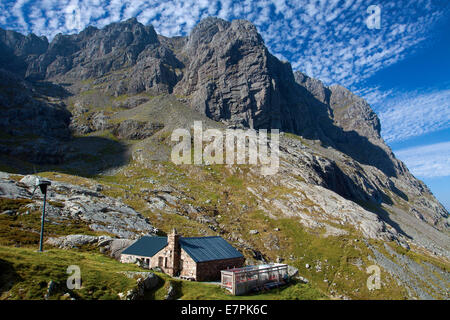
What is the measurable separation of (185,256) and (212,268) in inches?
150

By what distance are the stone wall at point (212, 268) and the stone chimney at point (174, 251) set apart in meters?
2.89

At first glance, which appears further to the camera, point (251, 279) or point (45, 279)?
point (251, 279)

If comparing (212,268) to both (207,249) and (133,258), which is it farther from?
(133,258)

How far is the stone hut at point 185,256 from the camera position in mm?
33031

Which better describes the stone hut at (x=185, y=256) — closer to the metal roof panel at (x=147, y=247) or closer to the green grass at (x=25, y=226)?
the metal roof panel at (x=147, y=247)

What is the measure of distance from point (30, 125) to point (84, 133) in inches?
1071

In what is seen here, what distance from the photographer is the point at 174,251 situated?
33.4 meters

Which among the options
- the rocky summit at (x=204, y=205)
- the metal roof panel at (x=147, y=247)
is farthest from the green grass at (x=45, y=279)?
the rocky summit at (x=204, y=205)

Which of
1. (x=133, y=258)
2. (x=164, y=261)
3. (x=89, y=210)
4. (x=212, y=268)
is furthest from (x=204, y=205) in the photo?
(x=164, y=261)

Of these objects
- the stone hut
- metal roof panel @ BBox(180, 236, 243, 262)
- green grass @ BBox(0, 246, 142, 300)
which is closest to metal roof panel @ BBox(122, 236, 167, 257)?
the stone hut

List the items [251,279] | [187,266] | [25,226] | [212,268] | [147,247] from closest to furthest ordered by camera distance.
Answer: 1. [251,279]
2. [187,266]
3. [212,268]
4. [147,247]
5. [25,226]

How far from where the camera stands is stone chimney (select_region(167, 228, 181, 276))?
3325 cm

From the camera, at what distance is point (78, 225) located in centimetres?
5425

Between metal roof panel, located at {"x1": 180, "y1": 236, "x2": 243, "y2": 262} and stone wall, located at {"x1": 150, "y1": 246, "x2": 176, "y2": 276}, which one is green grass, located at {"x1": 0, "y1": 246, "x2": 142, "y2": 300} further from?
metal roof panel, located at {"x1": 180, "y1": 236, "x2": 243, "y2": 262}
